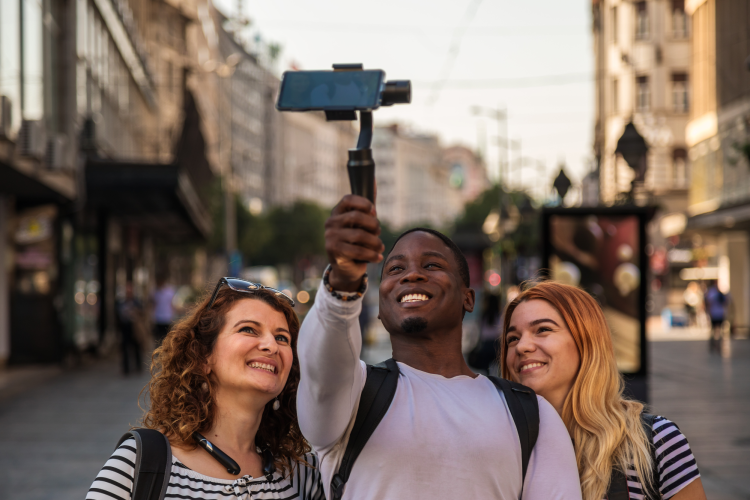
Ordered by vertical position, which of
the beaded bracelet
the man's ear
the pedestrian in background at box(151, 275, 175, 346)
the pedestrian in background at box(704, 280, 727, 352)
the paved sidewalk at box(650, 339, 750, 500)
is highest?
the beaded bracelet

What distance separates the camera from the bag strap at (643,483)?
306 centimetres

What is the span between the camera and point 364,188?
2.11m

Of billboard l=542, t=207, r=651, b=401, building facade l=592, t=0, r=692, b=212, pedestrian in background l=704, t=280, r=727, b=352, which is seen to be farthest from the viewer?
building facade l=592, t=0, r=692, b=212

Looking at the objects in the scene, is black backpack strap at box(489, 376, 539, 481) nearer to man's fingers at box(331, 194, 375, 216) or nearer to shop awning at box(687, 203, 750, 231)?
man's fingers at box(331, 194, 375, 216)

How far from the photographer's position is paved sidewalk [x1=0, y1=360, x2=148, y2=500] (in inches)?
335

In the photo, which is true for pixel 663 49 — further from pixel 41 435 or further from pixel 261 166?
pixel 261 166

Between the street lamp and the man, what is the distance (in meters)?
9.03

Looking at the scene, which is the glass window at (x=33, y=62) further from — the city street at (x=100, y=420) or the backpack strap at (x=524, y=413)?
the backpack strap at (x=524, y=413)

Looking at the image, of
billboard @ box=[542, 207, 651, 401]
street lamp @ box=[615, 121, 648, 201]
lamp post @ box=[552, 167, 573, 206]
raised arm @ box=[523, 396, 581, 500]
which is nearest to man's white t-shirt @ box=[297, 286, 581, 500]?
raised arm @ box=[523, 396, 581, 500]

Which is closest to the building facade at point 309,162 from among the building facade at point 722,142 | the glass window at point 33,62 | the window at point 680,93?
the window at point 680,93

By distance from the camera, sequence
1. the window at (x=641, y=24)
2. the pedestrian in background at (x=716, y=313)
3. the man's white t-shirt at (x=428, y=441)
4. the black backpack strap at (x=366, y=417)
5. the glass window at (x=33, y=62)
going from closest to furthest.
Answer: the man's white t-shirt at (x=428, y=441), the black backpack strap at (x=366, y=417), the glass window at (x=33, y=62), the pedestrian in background at (x=716, y=313), the window at (x=641, y=24)

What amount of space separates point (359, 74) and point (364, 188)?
31cm

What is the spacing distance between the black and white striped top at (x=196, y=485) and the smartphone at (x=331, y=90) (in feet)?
3.83

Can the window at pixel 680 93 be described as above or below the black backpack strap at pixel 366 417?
above
